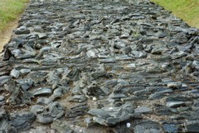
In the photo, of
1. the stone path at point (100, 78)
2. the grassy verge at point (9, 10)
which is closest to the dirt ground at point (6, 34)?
the grassy verge at point (9, 10)

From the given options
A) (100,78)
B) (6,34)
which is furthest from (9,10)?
(100,78)

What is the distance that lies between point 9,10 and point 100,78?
869 centimetres

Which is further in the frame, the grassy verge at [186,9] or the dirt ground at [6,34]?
the grassy verge at [186,9]

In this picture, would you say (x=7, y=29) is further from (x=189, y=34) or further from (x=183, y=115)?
(x=183, y=115)

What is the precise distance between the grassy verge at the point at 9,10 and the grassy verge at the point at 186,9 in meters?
6.55

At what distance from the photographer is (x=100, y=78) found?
211 inches

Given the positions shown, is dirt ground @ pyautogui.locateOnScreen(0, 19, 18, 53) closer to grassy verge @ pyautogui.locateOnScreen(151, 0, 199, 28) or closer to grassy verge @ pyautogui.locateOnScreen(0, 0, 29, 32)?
grassy verge @ pyautogui.locateOnScreen(0, 0, 29, 32)

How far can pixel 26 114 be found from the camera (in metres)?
4.11

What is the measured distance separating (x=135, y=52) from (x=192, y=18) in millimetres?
5469

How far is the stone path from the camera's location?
3943 millimetres

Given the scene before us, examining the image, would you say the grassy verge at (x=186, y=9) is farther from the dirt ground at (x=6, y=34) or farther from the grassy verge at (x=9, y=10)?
the grassy verge at (x=9, y=10)

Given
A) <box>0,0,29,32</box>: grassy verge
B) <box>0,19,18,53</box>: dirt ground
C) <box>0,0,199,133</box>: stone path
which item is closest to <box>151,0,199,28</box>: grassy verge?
<box>0,0,199,133</box>: stone path

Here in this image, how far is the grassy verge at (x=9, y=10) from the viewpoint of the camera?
11.2 meters

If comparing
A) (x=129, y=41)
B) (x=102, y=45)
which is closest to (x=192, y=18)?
(x=129, y=41)
